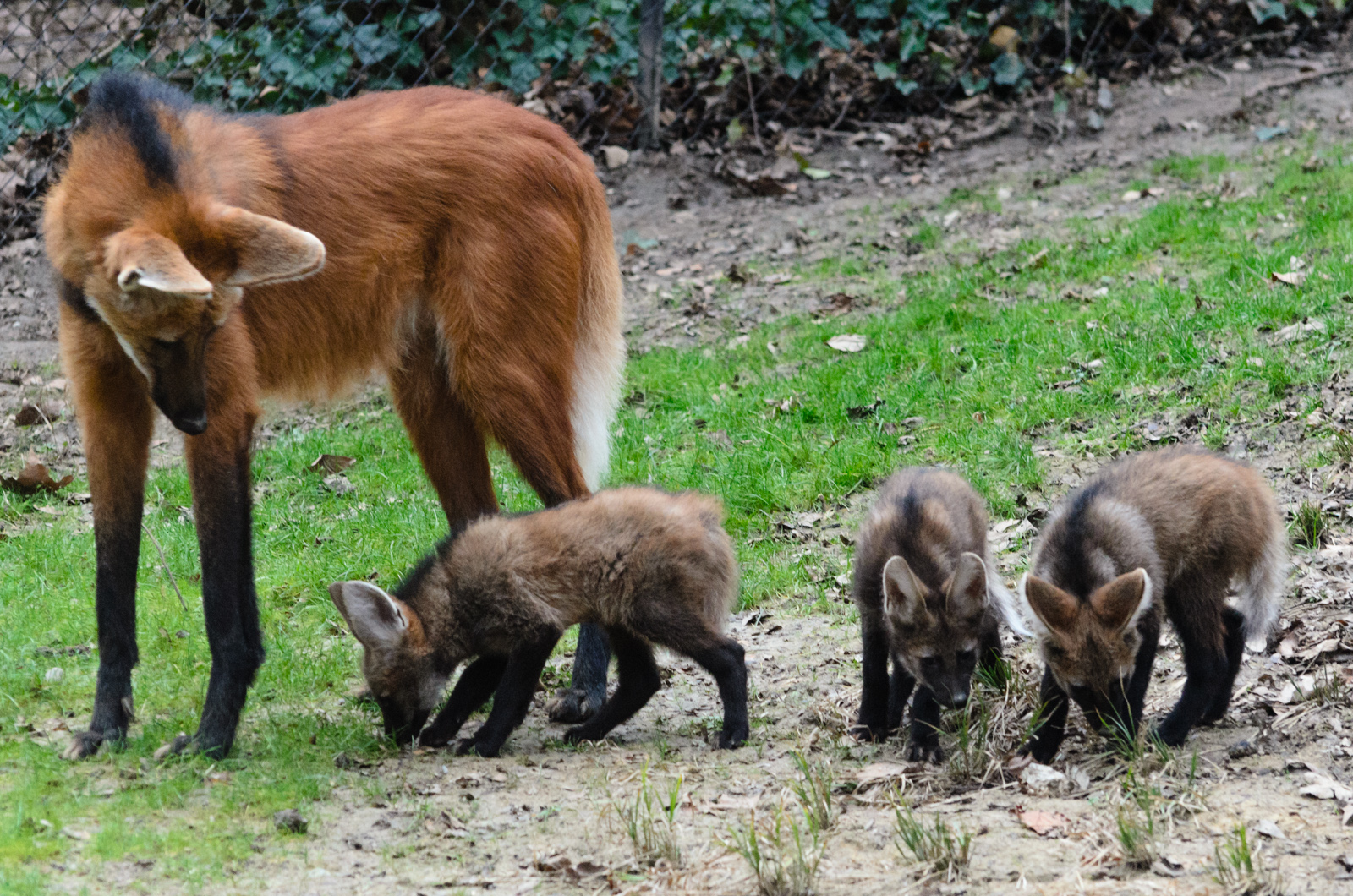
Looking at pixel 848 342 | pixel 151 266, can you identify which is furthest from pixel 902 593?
pixel 848 342

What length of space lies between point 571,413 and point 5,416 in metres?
3.66

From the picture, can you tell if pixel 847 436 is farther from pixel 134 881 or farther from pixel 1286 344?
pixel 134 881

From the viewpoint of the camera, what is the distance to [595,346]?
4488 mm

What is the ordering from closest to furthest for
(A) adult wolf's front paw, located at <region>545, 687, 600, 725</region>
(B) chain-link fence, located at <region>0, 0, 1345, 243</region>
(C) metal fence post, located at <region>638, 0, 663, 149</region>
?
(A) adult wolf's front paw, located at <region>545, 687, 600, 725</region> < (B) chain-link fence, located at <region>0, 0, 1345, 243</region> < (C) metal fence post, located at <region>638, 0, 663, 149</region>

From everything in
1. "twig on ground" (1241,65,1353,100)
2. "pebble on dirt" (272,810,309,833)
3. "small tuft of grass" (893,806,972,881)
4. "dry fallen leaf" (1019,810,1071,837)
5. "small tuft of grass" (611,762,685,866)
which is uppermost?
"twig on ground" (1241,65,1353,100)

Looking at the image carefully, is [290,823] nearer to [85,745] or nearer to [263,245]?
[85,745]

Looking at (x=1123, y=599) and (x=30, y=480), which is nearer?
(x=1123, y=599)

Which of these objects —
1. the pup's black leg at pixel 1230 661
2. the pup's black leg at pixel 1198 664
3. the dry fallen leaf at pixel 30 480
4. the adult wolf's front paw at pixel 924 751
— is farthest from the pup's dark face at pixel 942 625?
the dry fallen leaf at pixel 30 480

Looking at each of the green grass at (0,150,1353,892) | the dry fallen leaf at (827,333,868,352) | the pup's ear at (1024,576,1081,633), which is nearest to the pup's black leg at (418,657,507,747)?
the green grass at (0,150,1353,892)

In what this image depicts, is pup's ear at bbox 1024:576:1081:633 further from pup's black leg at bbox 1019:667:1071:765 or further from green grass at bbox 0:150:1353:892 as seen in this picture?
green grass at bbox 0:150:1353:892

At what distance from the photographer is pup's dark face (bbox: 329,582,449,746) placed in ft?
11.4

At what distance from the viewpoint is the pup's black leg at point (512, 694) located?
3525 millimetres

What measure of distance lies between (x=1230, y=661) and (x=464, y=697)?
2.11 metres

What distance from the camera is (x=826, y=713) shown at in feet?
12.1
